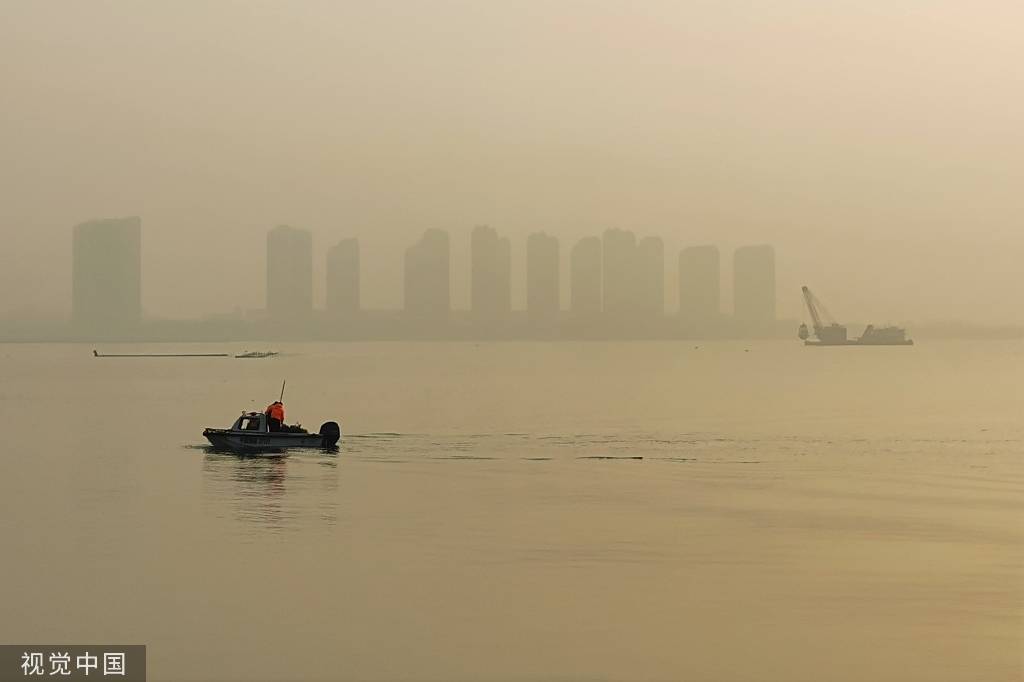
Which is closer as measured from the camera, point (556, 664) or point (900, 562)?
point (556, 664)

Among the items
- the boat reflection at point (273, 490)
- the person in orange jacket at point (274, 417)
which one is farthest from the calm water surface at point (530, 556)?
the person in orange jacket at point (274, 417)

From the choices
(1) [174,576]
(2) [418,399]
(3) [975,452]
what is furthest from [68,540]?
(2) [418,399]

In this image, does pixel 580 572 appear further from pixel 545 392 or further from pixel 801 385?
pixel 801 385

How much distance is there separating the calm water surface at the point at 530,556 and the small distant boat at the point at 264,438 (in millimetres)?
943

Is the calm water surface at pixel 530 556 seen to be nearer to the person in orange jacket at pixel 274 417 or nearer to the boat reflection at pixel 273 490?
the boat reflection at pixel 273 490

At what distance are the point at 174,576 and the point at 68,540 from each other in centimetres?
751

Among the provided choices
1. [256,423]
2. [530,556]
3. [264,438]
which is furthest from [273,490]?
[530,556]

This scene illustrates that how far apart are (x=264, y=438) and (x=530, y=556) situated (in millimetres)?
28348

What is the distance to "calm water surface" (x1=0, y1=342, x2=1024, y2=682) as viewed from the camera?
26141 mm

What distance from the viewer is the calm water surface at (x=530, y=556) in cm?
2614

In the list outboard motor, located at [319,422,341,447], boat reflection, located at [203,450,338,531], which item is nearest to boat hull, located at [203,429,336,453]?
outboard motor, located at [319,422,341,447]

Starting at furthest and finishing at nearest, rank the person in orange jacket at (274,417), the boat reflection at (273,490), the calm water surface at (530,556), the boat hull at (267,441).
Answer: the person in orange jacket at (274,417)
the boat hull at (267,441)
the boat reflection at (273,490)
the calm water surface at (530,556)

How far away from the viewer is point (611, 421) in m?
94.0

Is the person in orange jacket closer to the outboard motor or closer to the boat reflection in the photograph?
the boat reflection
